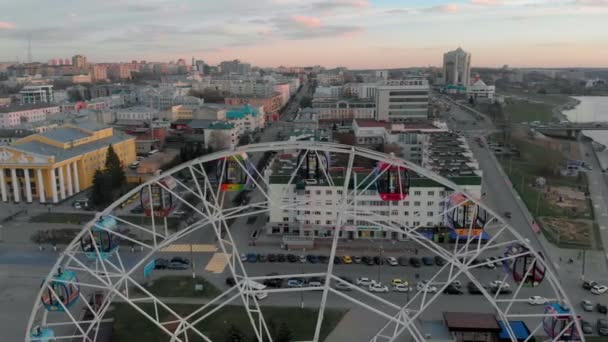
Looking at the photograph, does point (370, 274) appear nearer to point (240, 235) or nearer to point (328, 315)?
point (328, 315)

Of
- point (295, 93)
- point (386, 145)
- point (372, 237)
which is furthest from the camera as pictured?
point (295, 93)

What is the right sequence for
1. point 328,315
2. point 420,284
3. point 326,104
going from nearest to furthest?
1. point 328,315
2. point 420,284
3. point 326,104

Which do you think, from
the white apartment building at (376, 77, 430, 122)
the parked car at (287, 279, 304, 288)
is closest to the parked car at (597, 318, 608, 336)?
the parked car at (287, 279, 304, 288)

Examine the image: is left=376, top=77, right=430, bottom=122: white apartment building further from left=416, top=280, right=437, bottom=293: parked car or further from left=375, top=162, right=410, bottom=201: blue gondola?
left=375, top=162, right=410, bottom=201: blue gondola

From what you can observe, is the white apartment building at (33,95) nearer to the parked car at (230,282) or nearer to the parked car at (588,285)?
the parked car at (230,282)

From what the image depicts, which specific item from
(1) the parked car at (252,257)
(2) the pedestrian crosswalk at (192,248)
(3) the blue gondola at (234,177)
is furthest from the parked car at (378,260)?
(3) the blue gondola at (234,177)

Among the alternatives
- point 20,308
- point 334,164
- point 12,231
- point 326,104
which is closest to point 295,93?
point 326,104

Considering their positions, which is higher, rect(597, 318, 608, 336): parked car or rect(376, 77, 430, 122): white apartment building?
rect(376, 77, 430, 122): white apartment building
